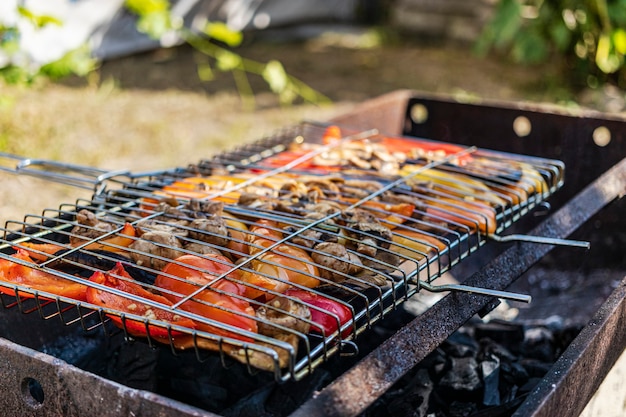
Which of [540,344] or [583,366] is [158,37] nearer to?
[540,344]

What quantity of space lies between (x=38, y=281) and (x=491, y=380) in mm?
1571

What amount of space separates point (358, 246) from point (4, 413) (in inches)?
43.4

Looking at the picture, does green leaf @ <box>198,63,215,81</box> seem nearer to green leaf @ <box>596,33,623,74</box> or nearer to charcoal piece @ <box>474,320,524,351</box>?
green leaf @ <box>596,33,623,74</box>

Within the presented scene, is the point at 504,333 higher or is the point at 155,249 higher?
the point at 155,249

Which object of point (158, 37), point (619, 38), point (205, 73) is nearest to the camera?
point (158, 37)

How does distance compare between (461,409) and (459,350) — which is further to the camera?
(459,350)

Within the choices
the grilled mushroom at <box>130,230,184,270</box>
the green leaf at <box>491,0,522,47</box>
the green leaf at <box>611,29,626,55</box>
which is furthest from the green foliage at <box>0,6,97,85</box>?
the green leaf at <box>611,29,626,55</box>

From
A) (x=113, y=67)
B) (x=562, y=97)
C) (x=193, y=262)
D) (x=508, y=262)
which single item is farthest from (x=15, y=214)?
(x=562, y=97)

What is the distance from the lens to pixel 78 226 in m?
2.38

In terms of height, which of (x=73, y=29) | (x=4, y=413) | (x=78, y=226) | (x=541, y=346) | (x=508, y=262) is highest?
(x=73, y=29)

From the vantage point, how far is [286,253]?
222 centimetres

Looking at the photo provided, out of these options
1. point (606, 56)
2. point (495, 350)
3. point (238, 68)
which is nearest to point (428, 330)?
point (495, 350)

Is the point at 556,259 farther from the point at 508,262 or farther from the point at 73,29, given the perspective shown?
the point at 73,29

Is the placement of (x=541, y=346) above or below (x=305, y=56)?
below
